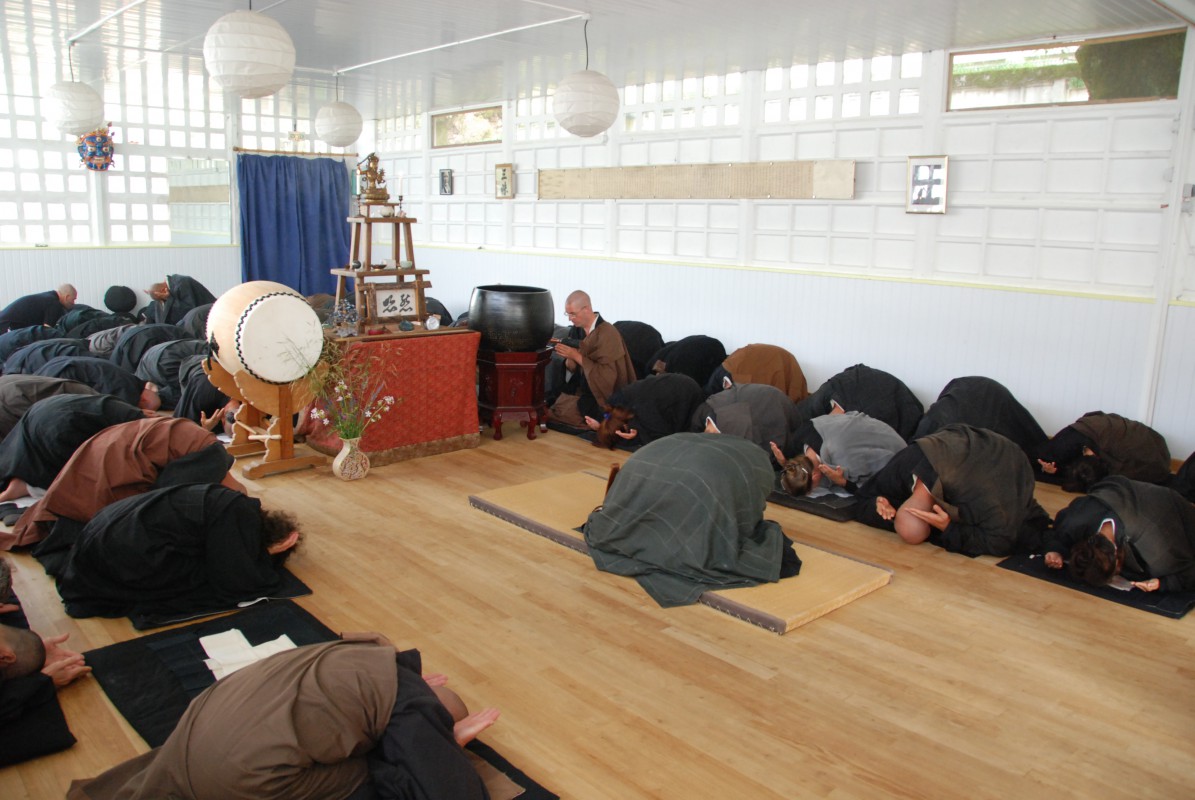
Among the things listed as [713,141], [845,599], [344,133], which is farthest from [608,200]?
[845,599]

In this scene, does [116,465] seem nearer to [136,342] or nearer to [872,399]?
[136,342]

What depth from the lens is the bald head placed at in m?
2.79

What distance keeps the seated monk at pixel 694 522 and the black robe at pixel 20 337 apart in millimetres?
6306

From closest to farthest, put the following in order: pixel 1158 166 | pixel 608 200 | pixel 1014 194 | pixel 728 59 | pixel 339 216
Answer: pixel 1158 166, pixel 1014 194, pixel 728 59, pixel 608 200, pixel 339 216

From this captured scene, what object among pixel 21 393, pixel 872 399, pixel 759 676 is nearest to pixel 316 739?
pixel 759 676

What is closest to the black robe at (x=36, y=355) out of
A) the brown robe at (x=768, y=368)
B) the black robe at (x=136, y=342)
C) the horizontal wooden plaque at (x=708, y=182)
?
the black robe at (x=136, y=342)

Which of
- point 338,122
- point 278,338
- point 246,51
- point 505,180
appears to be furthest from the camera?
point 505,180

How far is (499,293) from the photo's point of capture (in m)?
6.45

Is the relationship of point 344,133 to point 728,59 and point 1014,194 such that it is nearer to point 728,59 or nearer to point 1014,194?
point 728,59

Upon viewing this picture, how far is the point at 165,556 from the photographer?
3641mm

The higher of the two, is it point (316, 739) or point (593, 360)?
point (593, 360)

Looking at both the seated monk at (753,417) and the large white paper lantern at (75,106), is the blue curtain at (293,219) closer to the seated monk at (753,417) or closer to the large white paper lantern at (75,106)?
the large white paper lantern at (75,106)

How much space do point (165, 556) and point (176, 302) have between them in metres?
6.74

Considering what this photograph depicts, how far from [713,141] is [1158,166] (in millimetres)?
3536
